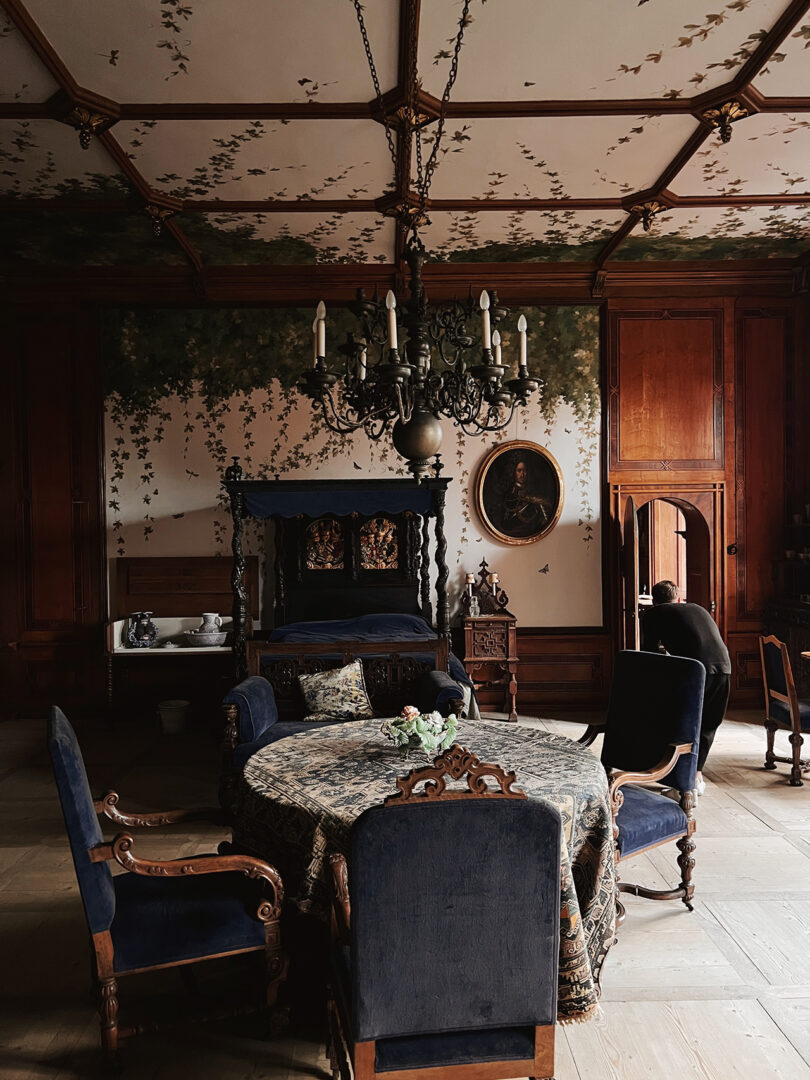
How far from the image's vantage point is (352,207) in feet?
20.4

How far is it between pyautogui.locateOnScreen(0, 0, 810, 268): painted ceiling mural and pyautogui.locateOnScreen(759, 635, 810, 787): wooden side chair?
11.3ft

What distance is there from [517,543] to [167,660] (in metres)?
3.56

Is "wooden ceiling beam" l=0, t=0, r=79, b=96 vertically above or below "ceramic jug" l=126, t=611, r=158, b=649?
above

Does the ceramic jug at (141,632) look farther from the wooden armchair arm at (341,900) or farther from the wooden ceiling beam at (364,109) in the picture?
the wooden armchair arm at (341,900)

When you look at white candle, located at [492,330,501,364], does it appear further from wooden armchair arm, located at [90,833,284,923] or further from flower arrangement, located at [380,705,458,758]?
wooden armchair arm, located at [90,833,284,923]

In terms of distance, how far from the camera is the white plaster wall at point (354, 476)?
7918 mm

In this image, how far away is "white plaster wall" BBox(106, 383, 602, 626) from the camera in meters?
7.92

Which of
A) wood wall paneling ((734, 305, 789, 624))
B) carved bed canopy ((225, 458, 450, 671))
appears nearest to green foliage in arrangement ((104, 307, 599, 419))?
carved bed canopy ((225, 458, 450, 671))

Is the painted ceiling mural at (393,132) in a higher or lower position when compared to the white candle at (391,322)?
higher

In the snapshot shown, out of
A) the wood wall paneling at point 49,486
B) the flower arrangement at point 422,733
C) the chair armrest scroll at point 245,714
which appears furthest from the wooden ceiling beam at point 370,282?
the flower arrangement at point 422,733

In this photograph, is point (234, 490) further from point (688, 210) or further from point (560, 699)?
point (688, 210)

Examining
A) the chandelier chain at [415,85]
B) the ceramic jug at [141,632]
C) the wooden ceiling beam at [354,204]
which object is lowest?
the ceramic jug at [141,632]

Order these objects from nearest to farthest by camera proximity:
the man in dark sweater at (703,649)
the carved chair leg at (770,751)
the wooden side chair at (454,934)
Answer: the wooden side chair at (454,934) → the man in dark sweater at (703,649) → the carved chair leg at (770,751)

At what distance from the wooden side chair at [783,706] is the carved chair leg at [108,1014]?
14.9ft
